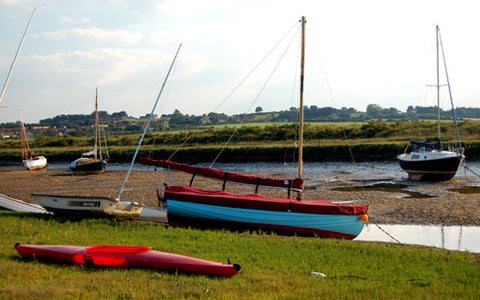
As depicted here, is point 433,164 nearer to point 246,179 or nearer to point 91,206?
point 246,179

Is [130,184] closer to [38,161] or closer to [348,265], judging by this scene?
[38,161]

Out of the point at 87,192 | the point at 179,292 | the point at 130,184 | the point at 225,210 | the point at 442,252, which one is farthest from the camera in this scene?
the point at 130,184

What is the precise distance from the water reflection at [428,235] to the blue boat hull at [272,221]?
1.13m

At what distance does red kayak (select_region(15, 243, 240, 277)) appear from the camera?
10.7m

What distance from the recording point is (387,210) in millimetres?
24703

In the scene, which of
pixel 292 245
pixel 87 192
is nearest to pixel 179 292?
pixel 292 245

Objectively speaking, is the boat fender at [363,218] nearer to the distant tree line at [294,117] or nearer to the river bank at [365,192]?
the river bank at [365,192]

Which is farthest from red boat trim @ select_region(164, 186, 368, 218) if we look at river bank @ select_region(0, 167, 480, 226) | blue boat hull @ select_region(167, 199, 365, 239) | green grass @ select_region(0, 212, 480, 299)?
river bank @ select_region(0, 167, 480, 226)

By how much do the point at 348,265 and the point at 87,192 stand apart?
2697 centimetres

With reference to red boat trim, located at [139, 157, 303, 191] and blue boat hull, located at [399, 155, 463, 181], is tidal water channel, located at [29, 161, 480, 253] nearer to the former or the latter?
blue boat hull, located at [399, 155, 463, 181]

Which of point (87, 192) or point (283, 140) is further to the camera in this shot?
point (283, 140)

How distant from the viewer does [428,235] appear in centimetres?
1900

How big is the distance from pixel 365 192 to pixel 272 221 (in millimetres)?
15522

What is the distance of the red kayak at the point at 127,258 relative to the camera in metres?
10.7
